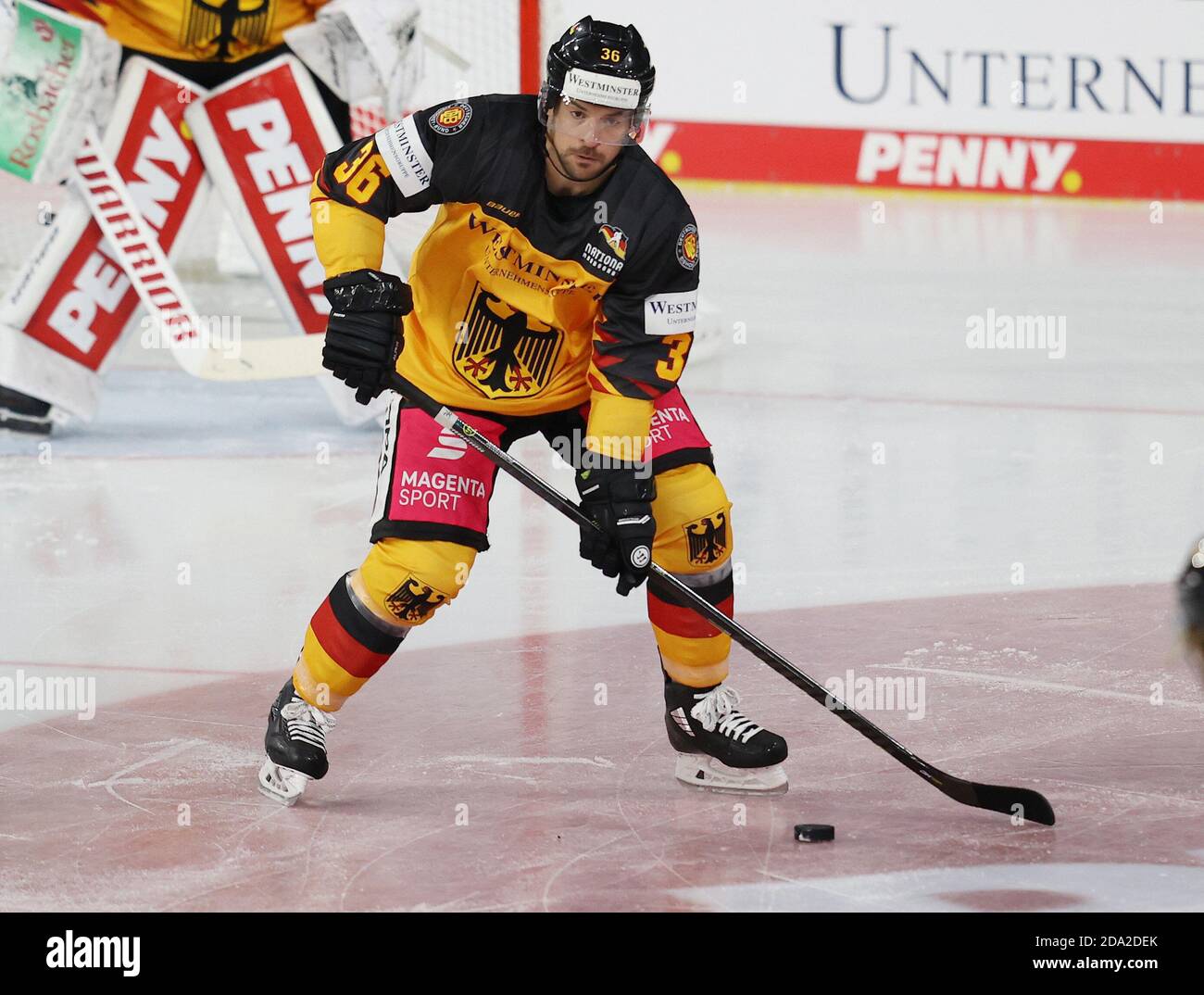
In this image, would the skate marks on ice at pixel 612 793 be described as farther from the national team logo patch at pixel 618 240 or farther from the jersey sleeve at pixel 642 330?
the national team logo patch at pixel 618 240

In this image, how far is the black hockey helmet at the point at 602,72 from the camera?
116 inches

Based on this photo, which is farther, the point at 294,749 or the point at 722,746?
the point at 722,746

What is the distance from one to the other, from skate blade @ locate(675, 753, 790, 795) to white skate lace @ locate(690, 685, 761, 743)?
0.06 m

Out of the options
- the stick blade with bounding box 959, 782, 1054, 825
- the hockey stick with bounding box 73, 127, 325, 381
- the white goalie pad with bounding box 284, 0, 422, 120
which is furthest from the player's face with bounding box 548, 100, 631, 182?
the white goalie pad with bounding box 284, 0, 422, 120

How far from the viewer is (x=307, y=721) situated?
3182 millimetres

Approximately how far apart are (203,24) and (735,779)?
3708mm

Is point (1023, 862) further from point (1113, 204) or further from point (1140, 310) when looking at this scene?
point (1113, 204)

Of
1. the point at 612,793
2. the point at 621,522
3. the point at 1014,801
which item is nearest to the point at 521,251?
the point at 621,522

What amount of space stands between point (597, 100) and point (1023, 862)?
1383mm

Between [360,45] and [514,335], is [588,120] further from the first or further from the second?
[360,45]

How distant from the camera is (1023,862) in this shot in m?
2.91

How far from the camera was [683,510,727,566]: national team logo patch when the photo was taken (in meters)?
3.22
